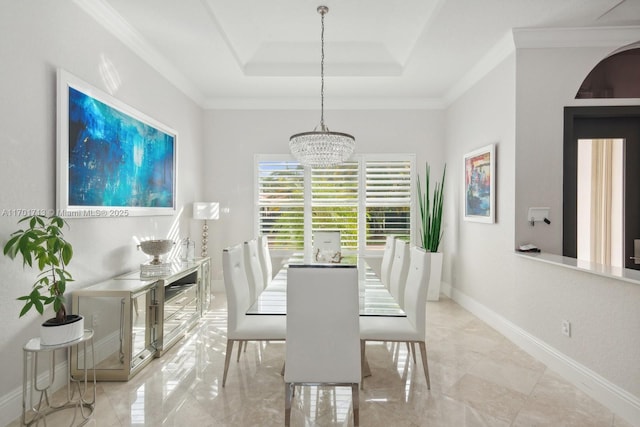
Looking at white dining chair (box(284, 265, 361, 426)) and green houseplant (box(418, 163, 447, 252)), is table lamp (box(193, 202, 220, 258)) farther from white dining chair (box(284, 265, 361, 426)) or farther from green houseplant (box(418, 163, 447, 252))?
white dining chair (box(284, 265, 361, 426))

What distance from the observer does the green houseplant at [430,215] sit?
183 inches

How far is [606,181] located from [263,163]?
396 centimetres

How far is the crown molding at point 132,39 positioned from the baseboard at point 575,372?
4389 mm

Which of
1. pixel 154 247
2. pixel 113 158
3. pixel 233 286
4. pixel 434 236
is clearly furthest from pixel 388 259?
pixel 113 158

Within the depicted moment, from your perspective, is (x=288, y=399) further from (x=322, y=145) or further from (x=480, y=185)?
(x=480, y=185)

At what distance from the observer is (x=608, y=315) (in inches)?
87.1

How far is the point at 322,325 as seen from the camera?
186 cm

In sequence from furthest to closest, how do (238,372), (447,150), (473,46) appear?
(447,150) < (473,46) < (238,372)

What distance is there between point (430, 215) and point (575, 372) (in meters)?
2.63

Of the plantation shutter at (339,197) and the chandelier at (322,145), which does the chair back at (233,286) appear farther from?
the plantation shutter at (339,197)

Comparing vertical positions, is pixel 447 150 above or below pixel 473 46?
below

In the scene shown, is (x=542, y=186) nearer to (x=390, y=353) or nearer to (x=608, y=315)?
(x=608, y=315)

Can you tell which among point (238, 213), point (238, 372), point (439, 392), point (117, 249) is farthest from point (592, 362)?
point (238, 213)

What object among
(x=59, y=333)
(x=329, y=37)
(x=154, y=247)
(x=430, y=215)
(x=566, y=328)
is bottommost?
(x=566, y=328)
